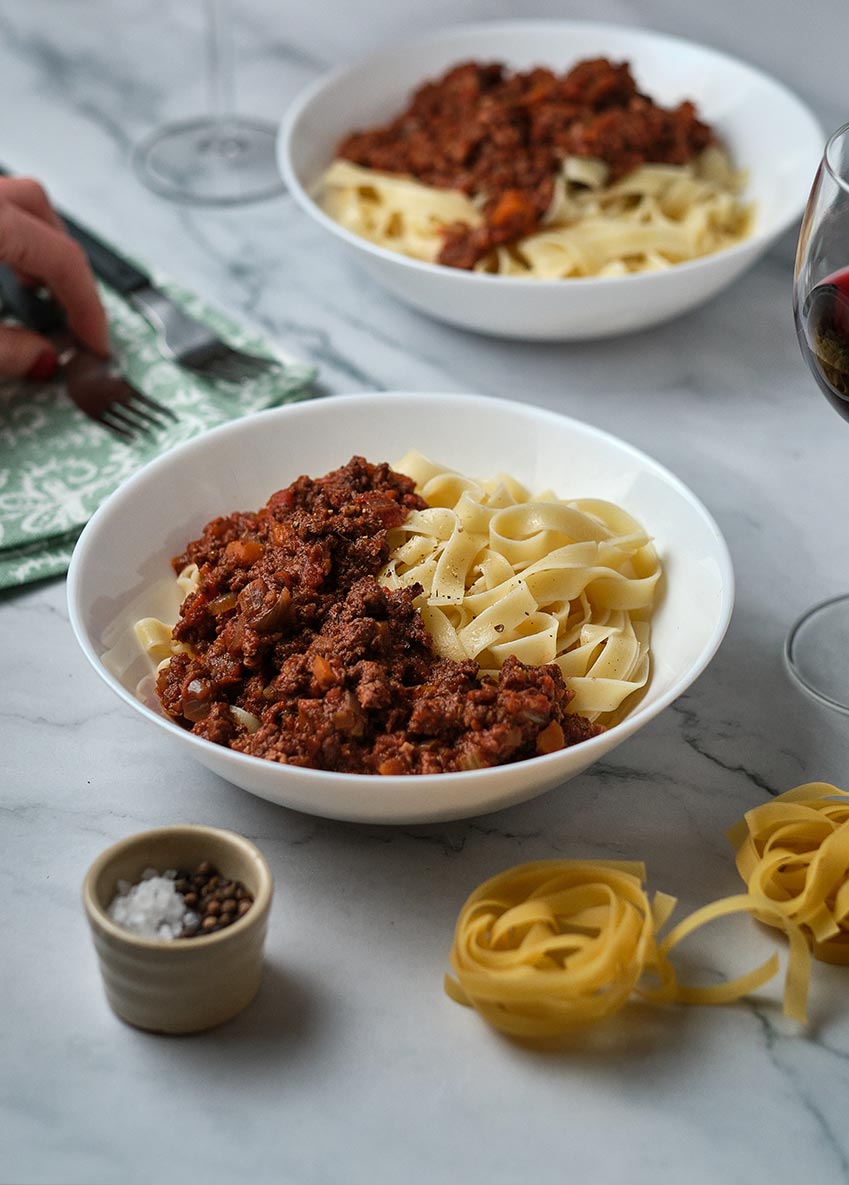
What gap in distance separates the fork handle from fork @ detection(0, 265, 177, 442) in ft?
0.63

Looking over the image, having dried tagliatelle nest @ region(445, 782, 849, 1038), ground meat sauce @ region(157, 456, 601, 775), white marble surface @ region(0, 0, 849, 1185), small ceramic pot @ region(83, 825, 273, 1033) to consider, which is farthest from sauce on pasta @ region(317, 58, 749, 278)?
small ceramic pot @ region(83, 825, 273, 1033)

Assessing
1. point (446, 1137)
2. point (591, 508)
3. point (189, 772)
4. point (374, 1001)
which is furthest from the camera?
point (591, 508)

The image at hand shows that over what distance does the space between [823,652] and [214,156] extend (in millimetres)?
3170

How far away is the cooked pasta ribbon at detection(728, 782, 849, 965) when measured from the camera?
2131mm

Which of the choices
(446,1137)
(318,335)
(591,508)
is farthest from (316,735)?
(318,335)

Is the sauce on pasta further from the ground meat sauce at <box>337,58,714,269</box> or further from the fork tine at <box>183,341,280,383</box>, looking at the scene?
the fork tine at <box>183,341,280,383</box>

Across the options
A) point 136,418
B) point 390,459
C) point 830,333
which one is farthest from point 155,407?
point 830,333

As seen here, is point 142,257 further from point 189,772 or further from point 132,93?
point 189,772

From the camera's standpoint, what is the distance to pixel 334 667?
230cm

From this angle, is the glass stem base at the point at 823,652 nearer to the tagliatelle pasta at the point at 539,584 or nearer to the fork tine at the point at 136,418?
the tagliatelle pasta at the point at 539,584

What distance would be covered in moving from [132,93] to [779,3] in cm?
257

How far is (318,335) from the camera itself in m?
3.94

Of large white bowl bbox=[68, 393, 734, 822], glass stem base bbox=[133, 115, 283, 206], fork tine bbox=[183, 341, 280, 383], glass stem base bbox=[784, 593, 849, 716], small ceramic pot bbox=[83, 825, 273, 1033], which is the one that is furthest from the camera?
glass stem base bbox=[133, 115, 283, 206]

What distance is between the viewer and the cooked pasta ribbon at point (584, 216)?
383cm
